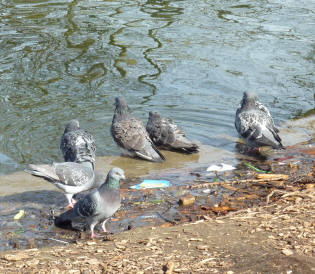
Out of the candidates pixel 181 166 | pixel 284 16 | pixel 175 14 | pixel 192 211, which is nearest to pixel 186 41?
pixel 175 14

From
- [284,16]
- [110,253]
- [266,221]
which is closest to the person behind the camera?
[110,253]

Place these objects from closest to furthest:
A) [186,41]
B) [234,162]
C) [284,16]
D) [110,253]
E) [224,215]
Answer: [110,253]
[224,215]
[234,162]
[186,41]
[284,16]

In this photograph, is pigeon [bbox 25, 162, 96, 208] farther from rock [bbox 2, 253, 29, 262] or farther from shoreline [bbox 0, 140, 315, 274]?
rock [bbox 2, 253, 29, 262]

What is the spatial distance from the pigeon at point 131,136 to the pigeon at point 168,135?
0.74 feet

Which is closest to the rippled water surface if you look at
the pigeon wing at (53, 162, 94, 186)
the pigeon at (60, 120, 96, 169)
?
the pigeon at (60, 120, 96, 169)

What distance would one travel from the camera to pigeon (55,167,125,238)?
223 inches

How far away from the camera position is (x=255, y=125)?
8.80 m

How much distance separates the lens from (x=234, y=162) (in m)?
8.34

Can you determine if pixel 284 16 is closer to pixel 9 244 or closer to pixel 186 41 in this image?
pixel 186 41

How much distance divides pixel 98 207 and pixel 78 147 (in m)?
2.07

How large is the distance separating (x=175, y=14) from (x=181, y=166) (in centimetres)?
836

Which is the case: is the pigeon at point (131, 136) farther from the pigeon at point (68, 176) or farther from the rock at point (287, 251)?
the rock at point (287, 251)

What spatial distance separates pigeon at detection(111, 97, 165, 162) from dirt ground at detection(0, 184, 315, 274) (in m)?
3.04

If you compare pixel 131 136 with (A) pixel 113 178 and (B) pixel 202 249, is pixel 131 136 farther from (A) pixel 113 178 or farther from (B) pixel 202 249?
(B) pixel 202 249
